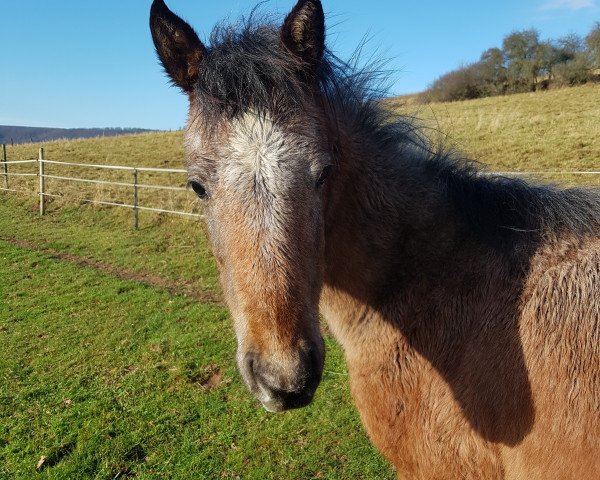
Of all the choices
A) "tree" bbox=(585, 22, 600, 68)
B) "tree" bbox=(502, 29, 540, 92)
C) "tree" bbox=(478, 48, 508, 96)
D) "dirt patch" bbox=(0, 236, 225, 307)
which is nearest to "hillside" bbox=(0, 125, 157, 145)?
"dirt patch" bbox=(0, 236, 225, 307)

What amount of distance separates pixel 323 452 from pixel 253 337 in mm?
3117

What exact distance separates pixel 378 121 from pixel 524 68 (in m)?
41.8

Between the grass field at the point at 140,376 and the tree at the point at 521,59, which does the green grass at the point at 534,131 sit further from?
the tree at the point at 521,59

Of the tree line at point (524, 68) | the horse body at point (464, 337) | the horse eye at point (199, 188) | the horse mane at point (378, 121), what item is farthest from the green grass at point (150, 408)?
the tree line at point (524, 68)

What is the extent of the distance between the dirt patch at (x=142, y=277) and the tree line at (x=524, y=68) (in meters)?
31.3

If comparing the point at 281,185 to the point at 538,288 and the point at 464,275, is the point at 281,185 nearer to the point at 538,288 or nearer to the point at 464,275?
the point at 464,275

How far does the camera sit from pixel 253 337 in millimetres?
1745

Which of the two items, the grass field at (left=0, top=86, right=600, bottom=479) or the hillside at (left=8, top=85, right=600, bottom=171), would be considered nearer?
the grass field at (left=0, top=86, right=600, bottom=479)

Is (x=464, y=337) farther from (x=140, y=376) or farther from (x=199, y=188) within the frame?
(x=140, y=376)

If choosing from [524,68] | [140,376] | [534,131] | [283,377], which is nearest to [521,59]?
[524,68]

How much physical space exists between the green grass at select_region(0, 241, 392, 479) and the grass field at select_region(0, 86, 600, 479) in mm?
16

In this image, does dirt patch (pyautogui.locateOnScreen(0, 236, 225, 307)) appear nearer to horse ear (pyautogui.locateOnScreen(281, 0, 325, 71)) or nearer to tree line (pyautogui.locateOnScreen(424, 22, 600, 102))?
horse ear (pyautogui.locateOnScreen(281, 0, 325, 71))

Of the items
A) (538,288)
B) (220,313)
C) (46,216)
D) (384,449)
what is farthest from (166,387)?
(46,216)

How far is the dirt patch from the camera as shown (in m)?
8.62
